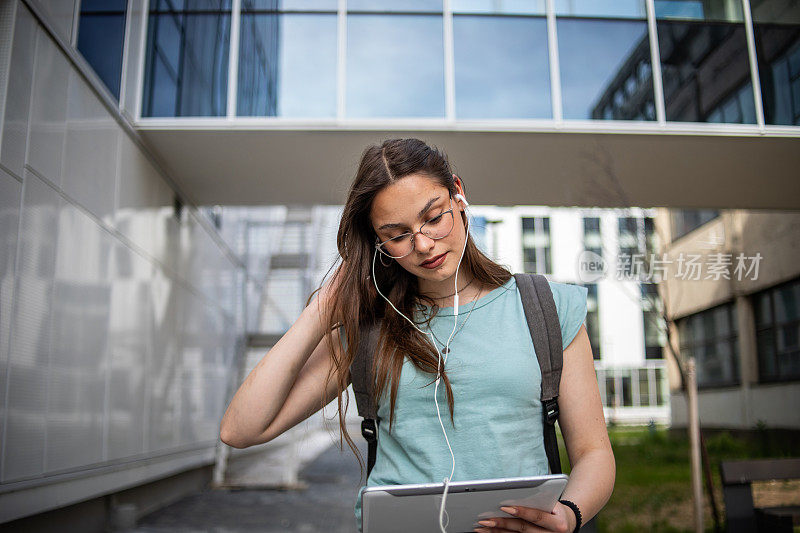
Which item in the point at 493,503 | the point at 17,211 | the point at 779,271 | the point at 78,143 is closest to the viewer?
the point at 493,503

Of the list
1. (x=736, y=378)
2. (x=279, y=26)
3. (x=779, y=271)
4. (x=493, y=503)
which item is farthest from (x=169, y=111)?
(x=736, y=378)

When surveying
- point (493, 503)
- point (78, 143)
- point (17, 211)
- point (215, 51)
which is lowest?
point (493, 503)

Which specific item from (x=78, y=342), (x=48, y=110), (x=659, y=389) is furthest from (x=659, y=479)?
(x=659, y=389)

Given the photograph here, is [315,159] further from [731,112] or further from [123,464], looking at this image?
[731,112]

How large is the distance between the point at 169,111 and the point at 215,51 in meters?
0.95

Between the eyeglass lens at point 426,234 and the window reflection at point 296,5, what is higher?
the window reflection at point 296,5

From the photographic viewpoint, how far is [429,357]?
5.16 feet

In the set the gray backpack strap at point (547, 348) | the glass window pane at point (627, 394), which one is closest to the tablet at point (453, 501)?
the gray backpack strap at point (547, 348)

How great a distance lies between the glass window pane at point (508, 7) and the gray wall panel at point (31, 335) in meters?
4.17

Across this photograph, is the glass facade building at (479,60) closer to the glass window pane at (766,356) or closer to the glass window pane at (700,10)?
the glass window pane at (700,10)

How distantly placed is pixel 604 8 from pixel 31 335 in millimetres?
5780

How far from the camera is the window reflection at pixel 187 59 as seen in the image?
6492 millimetres

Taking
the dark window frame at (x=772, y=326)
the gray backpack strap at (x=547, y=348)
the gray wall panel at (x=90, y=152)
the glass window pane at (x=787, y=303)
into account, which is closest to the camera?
the gray backpack strap at (x=547, y=348)

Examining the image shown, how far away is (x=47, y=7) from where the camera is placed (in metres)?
4.50
